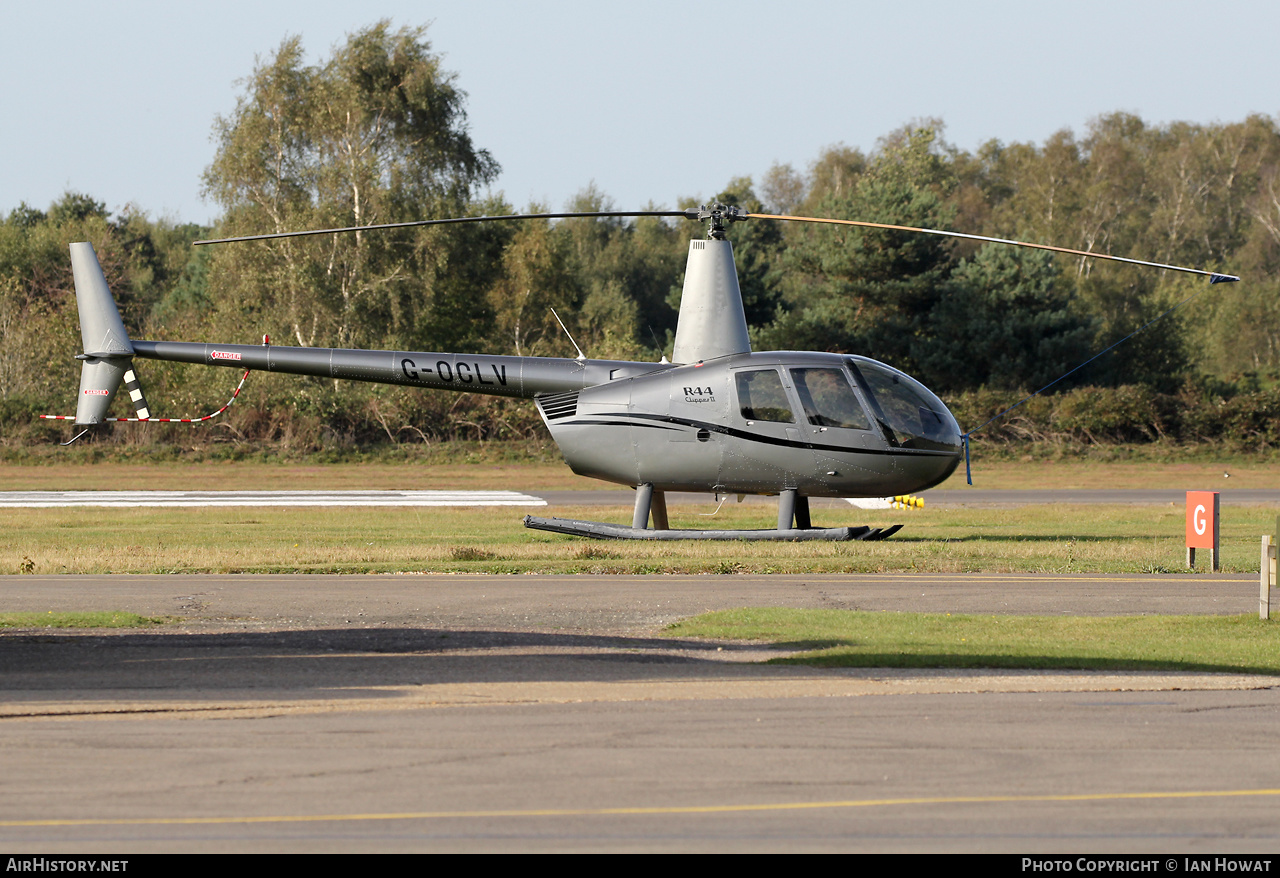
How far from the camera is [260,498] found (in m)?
28.7

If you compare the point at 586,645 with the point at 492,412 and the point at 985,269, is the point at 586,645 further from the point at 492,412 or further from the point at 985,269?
the point at 985,269

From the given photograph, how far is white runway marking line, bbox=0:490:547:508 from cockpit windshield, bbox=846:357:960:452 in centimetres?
1049

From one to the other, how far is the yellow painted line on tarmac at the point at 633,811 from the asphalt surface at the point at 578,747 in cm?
2

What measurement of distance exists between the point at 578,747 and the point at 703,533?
1173 cm

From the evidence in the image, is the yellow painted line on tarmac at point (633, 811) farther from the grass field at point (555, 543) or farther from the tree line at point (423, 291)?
the tree line at point (423, 291)

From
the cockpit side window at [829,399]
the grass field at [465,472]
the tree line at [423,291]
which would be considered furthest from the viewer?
the tree line at [423,291]

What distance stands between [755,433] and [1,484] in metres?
23.4

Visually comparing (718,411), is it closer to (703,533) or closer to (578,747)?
(703,533)

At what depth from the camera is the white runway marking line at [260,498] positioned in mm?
27203

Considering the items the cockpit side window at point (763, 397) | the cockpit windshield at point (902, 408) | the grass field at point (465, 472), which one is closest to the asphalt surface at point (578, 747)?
the cockpit side window at point (763, 397)

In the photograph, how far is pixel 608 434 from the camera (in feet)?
63.5

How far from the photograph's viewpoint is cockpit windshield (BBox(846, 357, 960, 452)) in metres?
18.5

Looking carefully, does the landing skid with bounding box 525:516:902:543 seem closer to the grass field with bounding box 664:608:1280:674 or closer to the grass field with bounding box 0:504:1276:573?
the grass field with bounding box 0:504:1276:573

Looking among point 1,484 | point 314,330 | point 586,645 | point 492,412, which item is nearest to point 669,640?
point 586,645
